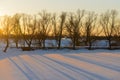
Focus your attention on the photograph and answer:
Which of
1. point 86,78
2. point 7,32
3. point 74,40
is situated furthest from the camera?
point 74,40

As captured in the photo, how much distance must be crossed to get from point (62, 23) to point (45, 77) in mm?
52986

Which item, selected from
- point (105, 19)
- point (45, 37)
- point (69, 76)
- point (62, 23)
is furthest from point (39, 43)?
point (69, 76)

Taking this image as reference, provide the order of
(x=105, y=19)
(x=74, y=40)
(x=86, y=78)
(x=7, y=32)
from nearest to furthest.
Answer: (x=86, y=78), (x=7, y=32), (x=74, y=40), (x=105, y=19)

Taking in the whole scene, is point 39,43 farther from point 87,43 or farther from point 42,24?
point 87,43

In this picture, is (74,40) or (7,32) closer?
(7,32)

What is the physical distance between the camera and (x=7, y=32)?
60188 mm

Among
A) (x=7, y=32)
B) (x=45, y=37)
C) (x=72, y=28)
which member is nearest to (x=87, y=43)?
(x=72, y=28)

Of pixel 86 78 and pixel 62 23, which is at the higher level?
pixel 62 23

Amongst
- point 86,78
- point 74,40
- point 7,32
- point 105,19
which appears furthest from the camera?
point 105,19

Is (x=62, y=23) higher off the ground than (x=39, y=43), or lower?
higher

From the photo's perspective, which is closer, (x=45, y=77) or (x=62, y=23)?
(x=45, y=77)

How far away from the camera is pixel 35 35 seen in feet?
219

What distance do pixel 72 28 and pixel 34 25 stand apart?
8.29 m

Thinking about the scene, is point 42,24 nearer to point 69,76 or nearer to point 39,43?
point 39,43
